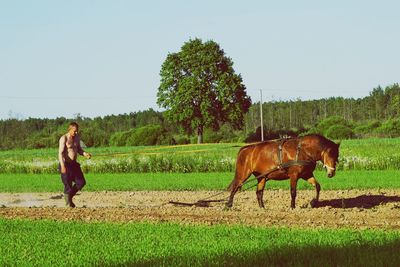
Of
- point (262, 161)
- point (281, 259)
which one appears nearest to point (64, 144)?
point (262, 161)

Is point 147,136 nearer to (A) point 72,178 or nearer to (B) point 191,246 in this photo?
(A) point 72,178

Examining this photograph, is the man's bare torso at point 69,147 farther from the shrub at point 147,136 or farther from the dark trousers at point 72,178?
the shrub at point 147,136

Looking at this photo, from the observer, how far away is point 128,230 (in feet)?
43.7

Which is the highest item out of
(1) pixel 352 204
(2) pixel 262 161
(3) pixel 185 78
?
(3) pixel 185 78

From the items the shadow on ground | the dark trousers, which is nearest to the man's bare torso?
the dark trousers

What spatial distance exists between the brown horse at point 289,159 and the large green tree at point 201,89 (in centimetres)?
6281

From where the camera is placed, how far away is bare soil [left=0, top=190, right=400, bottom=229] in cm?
1441

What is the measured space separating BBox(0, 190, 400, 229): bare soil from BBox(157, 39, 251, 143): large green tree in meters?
57.9

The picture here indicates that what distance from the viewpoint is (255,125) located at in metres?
147

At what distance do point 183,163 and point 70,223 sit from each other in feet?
72.5

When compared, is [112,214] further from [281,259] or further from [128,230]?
[281,259]

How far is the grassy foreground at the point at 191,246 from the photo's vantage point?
9.62m

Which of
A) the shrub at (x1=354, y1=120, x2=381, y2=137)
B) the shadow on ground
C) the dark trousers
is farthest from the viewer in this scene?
the shrub at (x1=354, y1=120, x2=381, y2=137)

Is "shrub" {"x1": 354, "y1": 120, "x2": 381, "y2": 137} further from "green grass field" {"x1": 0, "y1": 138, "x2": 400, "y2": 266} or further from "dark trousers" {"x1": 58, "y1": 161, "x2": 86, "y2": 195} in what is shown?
"green grass field" {"x1": 0, "y1": 138, "x2": 400, "y2": 266}
